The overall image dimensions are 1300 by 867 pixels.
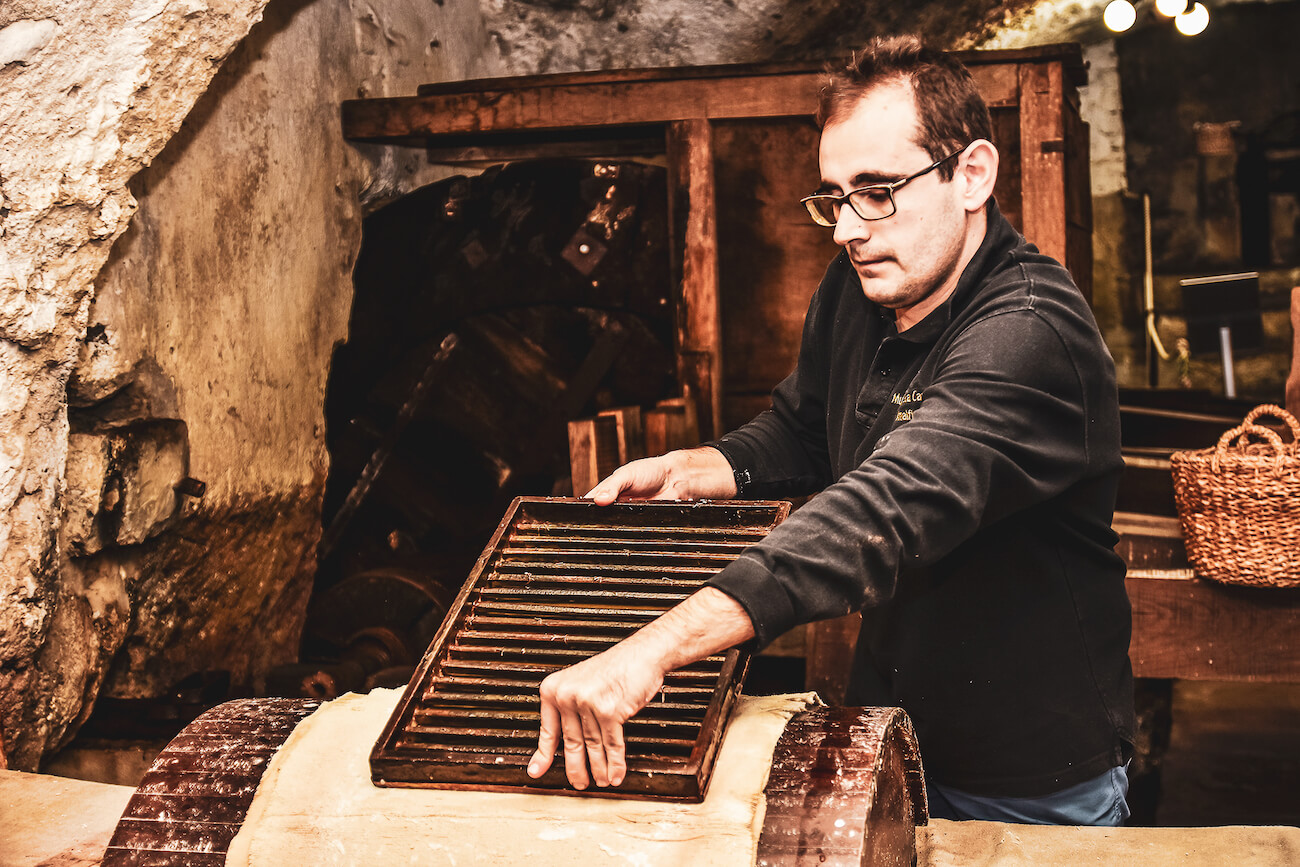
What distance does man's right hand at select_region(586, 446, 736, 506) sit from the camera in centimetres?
198

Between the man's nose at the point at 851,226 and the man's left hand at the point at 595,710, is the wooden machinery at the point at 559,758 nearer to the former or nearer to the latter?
the man's left hand at the point at 595,710

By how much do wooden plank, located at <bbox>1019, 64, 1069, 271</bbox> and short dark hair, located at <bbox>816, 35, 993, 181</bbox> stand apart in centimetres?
191

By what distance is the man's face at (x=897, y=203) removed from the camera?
1.77 m

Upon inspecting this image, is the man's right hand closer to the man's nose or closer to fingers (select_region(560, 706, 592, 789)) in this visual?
the man's nose

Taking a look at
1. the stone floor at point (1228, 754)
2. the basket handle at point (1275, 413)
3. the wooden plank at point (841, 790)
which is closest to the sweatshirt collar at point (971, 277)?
the wooden plank at point (841, 790)

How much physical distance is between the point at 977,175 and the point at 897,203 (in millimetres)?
164

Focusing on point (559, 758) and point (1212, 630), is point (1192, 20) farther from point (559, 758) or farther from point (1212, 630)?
point (559, 758)

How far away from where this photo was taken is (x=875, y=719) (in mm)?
1491

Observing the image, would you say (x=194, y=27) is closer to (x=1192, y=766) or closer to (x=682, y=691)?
(x=682, y=691)

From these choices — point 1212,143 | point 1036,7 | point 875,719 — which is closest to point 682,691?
point 875,719

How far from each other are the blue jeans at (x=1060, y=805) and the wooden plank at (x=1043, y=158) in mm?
2158

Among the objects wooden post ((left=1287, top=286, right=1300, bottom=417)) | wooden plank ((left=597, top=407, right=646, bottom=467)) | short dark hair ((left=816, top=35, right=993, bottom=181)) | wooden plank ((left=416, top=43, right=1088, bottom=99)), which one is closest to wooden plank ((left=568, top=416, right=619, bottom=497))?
wooden plank ((left=597, top=407, right=646, bottom=467))

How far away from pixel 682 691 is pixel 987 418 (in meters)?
0.59

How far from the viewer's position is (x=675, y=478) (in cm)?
209
